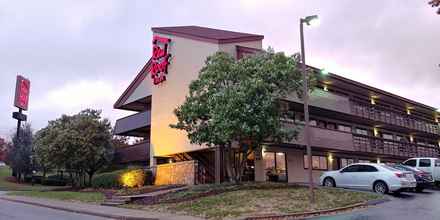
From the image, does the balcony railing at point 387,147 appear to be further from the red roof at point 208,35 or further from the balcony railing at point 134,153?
the balcony railing at point 134,153

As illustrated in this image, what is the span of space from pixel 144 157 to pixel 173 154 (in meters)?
5.41

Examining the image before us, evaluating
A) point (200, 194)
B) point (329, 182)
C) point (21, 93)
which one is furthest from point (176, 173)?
point (21, 93)

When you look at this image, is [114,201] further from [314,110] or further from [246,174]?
[314,110]

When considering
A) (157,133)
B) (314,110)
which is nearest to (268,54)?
(314,110)

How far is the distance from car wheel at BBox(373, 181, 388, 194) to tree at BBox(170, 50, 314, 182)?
197 inches

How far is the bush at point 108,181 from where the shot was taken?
31141 mm

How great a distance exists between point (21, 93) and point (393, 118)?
42469mm

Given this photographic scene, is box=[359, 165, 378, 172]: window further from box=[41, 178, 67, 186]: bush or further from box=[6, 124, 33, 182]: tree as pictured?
box=[6, 124, 33, 182]: tree

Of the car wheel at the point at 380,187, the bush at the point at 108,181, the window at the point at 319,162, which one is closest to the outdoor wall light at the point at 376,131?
Result: the window at the point at 319,162

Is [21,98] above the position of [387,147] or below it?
above

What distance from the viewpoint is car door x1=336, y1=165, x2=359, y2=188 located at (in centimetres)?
2228

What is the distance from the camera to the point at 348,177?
22.6m

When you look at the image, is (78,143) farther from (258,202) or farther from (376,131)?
(376,131)

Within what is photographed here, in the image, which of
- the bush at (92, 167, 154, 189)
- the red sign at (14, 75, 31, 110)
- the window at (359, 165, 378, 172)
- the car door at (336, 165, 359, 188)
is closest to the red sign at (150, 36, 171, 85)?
the bush at (92, 167, 154, 189)
